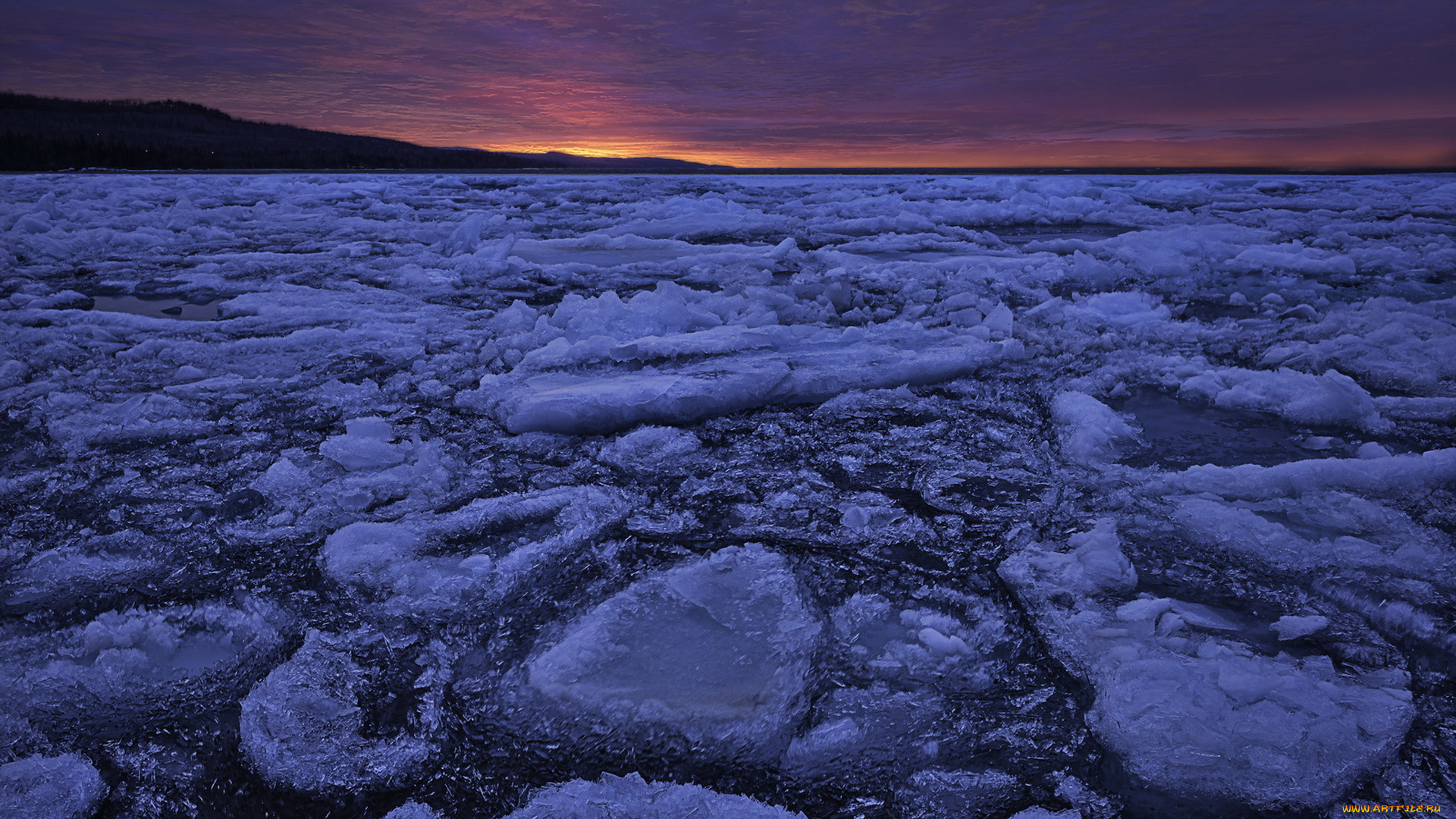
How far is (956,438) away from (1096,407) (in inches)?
24.7

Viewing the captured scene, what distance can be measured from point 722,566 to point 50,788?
1399 millimetres

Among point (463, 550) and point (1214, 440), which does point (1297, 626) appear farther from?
point (463, 550)

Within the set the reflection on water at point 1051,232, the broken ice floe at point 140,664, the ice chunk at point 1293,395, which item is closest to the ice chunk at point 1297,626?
the ice chunk at point 1293,395

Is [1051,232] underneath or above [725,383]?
above

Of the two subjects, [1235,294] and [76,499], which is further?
[1235,294]

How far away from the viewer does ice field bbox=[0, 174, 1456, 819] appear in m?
1.32

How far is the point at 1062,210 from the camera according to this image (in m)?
13.5

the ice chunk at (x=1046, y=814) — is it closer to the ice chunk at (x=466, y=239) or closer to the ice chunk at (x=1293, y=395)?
the ice chunk at (x=1293, y=395)

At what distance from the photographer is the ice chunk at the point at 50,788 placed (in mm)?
1212

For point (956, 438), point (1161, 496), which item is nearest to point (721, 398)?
point (956, 438)

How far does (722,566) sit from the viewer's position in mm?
1909

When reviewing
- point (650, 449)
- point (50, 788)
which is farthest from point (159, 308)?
point (50, 788)

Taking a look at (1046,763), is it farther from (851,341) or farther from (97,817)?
A: (851,341)

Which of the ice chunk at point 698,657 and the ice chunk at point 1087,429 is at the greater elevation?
the ice chunk at point 1087,429
